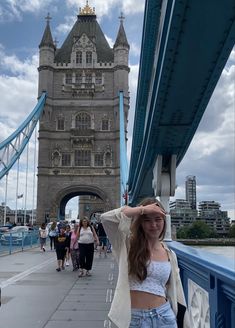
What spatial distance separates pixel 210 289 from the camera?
2988 mm

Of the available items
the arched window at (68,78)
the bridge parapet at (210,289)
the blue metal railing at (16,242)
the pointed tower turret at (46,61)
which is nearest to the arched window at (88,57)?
the arched window at (68,78)

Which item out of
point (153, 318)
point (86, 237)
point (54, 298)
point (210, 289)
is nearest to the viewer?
point (153, 318)

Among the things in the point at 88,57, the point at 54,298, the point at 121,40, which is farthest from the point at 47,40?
the point at 54,298

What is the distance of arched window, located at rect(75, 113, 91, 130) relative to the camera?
49906 mm

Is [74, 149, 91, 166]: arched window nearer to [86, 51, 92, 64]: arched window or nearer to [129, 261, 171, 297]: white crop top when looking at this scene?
[86, 51, 92, 64]: arched window

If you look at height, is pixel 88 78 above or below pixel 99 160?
above

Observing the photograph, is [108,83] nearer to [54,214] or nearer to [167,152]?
[54,214]

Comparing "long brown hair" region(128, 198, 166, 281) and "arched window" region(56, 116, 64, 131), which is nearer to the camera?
"long brown hair" region(128, 198, 166, 281)

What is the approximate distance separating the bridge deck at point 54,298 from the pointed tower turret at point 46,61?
42630 millimetres

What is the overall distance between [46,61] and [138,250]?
51458 millimetres

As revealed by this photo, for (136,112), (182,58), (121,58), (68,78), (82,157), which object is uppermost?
(121,58)

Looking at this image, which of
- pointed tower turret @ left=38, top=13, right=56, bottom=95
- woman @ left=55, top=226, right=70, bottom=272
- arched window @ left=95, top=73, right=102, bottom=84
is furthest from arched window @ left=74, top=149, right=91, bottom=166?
woman @ left=55, top=226, right=70, bottom=272

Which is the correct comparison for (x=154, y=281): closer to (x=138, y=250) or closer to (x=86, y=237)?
(x=138, y=250)

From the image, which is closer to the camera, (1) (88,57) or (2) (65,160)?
(2) (65,160)
